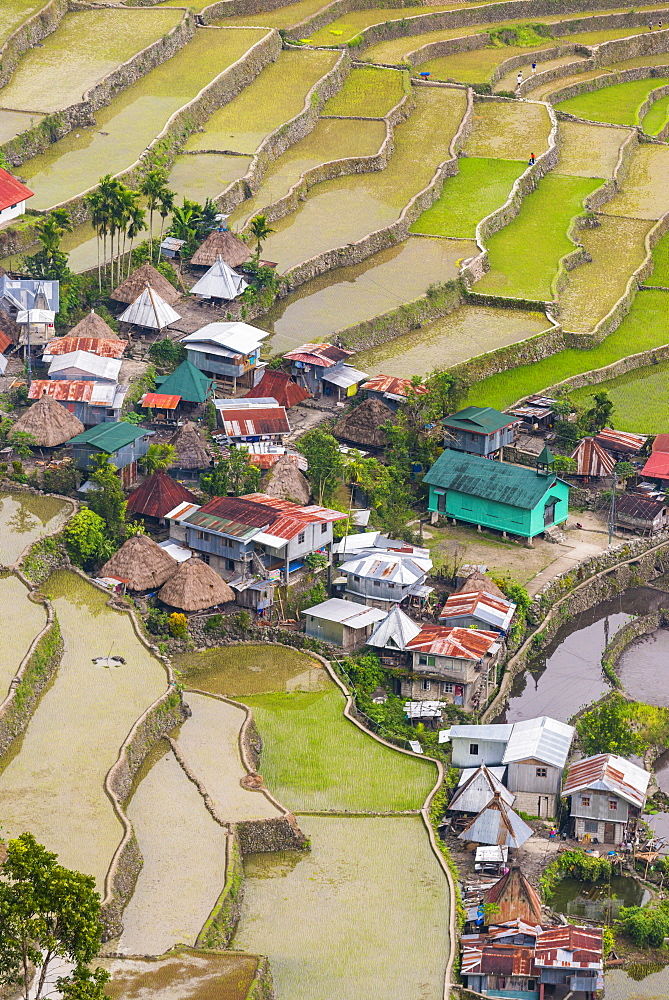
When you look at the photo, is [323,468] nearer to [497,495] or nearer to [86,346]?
[497,495]

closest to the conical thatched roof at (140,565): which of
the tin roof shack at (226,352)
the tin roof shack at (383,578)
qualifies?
the tin roof shack at (383,578)

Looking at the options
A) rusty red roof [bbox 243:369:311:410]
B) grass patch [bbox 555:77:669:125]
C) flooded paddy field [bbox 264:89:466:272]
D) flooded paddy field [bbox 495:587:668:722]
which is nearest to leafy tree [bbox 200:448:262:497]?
rusty red roof [bbox 243:369:311:410]

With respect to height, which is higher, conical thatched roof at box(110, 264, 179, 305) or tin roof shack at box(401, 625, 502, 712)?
conical thatched roof at box(110, 264, 179, 305)

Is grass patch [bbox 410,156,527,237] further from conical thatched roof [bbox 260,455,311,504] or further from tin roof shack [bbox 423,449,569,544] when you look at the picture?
conical thatched roof [bbox 260,455,311,504]

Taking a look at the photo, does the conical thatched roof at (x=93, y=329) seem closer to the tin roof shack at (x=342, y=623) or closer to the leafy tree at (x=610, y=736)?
the tin roof shack at (x=342, y=623)

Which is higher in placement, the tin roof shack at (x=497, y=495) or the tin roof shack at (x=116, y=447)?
the tin roof shack at (x=116, y=447)

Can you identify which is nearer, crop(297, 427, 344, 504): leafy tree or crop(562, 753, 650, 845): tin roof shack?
crop(562, 753, 650, 845): tin roof shack

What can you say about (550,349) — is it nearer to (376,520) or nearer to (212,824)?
(376,520)

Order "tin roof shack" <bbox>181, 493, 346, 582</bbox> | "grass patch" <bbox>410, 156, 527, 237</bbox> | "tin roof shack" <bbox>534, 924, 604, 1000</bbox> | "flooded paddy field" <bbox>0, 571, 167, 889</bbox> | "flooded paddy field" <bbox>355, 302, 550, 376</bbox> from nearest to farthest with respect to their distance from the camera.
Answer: "tin roof shack" <bbox>534, 924, 604, 1000</bbox>, "flooded paddy field" <bbox>0, 571, 167, 889</bbox>, "tin roof shack" <bbox>181, 493, 346, 582</bbox>, "flooded paddy field" <bbox>355, 302, 550, 376</bbox>, "grass patch" <bbox>410, 156, 527, 237</bbox>
